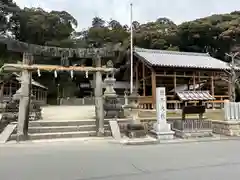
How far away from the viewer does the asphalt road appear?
471 cm

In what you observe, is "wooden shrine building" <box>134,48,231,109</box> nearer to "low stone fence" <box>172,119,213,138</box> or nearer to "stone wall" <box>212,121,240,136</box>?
"stone wall" <box>212,121,240,136</box>

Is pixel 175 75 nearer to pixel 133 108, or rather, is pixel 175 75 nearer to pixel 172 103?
pixel 172 103

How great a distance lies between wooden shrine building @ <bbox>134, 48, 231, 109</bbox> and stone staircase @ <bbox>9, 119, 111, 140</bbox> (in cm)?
699

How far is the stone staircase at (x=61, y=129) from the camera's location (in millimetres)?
9531

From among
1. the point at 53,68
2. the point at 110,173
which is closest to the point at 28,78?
the point at 53,68

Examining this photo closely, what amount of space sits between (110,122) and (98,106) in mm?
1029

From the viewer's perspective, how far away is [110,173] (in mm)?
4871

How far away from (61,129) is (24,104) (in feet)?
6.05

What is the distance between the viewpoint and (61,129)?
10.1 m

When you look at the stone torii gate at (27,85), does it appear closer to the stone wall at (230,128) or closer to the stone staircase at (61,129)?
the stone staircase at (61,129)

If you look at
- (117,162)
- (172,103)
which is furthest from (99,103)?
(172,103)

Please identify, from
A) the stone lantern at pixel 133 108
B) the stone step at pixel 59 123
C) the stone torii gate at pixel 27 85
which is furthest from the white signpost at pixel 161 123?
the stone step at pixel 59 123

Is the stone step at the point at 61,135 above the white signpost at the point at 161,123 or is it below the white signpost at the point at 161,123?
below

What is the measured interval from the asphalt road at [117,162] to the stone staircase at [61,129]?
1276 mm
